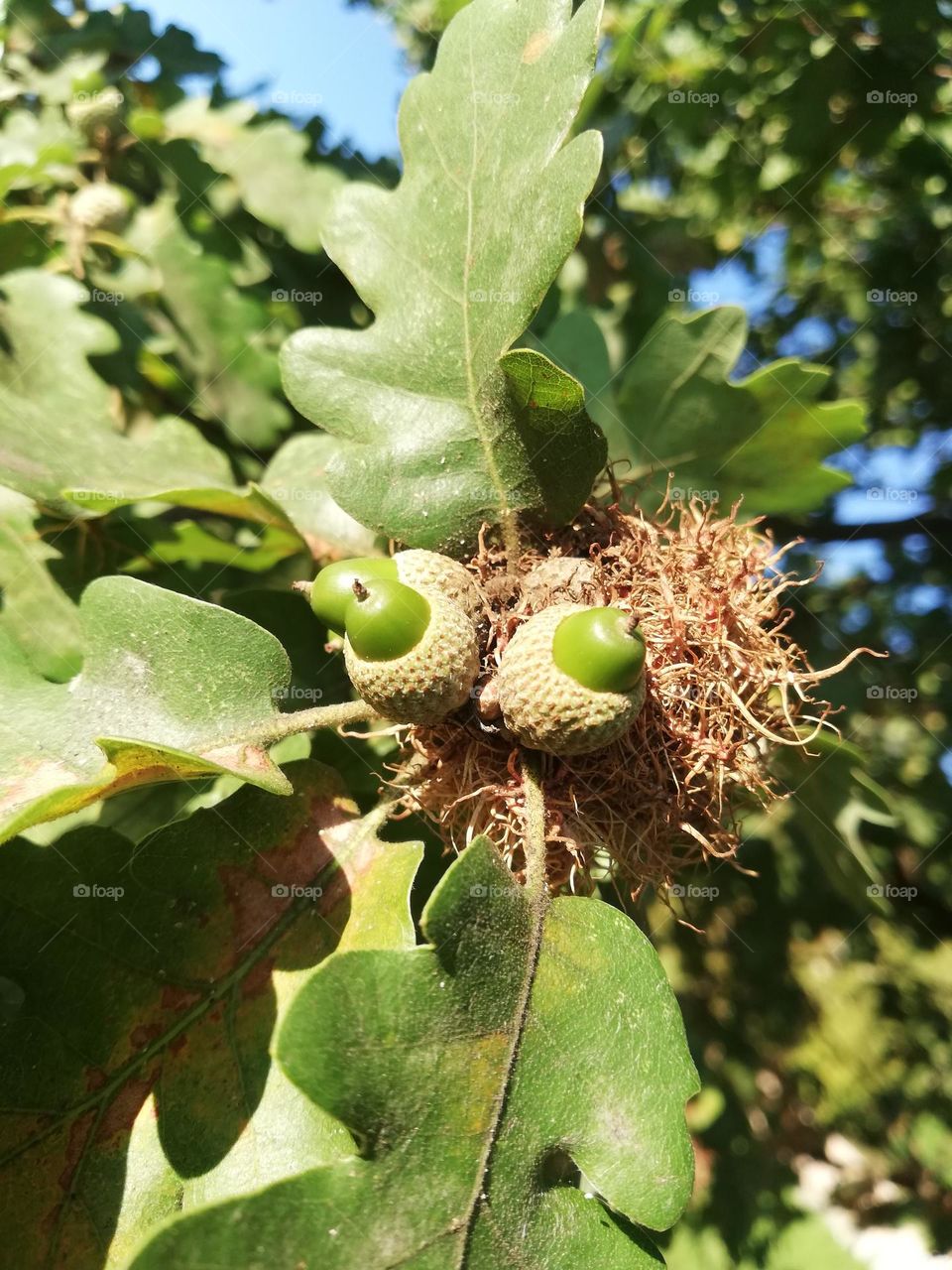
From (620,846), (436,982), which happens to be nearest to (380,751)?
(620,846)

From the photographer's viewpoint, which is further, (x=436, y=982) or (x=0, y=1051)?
(x=0, y=1051)

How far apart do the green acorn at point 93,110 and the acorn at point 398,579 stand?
6.16 ft

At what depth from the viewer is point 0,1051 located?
4.67 feet

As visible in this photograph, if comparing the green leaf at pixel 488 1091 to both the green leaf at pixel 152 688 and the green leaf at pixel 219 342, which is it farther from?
the green leaf at pixel 219 342

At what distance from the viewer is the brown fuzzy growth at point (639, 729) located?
1.56 meters

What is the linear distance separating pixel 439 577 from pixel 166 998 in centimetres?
77

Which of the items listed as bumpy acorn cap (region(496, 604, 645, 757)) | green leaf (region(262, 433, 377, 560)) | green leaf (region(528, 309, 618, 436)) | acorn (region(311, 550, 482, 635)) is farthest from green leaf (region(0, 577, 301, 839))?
green leaf (region(528, 309, 618, 436))

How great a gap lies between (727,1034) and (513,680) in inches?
129

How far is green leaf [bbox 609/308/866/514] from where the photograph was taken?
1.99m

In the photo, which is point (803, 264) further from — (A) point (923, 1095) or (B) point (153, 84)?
(A) point (923, 1095)

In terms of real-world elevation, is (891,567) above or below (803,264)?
below

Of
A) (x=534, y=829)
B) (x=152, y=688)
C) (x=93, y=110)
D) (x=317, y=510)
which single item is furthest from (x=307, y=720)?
(x=93, y=110)

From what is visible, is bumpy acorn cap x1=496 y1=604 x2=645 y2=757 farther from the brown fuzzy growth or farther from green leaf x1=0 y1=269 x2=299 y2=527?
green leaf x1=0 y1=269 x2=299 y2=527

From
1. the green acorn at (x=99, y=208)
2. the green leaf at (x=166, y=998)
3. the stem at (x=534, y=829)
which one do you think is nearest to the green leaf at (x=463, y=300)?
the stem at (x=534, y=829)
